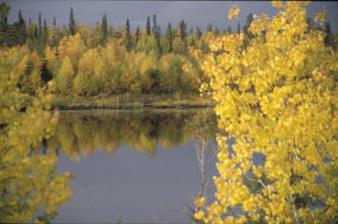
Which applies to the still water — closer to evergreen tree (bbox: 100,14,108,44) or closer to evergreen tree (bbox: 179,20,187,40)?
evergreen tree (bbox: 100,14,108,44)

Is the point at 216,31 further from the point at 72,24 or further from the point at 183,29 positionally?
the point at 72,24

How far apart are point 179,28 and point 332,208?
172917mm

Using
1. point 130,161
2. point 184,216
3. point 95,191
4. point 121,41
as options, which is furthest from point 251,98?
point 121,41

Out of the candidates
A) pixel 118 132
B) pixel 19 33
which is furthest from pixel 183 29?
pixel 118 132

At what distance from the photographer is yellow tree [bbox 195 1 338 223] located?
10.2 m

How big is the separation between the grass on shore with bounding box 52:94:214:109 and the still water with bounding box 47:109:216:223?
2476 cm

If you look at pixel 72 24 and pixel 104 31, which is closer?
pixel 104 31

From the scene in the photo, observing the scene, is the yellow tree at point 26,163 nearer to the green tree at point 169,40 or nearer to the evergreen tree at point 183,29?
the green tree at point 169,40

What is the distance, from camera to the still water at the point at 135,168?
84.0ft

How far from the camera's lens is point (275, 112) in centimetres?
1019

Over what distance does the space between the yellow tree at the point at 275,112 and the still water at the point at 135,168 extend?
704 cm

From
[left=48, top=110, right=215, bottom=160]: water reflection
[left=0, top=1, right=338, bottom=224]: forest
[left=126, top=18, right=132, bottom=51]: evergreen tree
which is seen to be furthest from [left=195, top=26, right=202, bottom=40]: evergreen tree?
[left=0, top=1, right=338, bottom=224]: forest

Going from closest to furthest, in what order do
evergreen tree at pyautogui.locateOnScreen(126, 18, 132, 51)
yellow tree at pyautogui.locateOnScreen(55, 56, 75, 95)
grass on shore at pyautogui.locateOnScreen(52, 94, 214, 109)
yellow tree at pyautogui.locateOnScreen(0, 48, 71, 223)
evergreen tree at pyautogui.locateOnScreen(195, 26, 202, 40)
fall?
yellow tree at pyautogui.locateOnScreen(0, 48, 71, 223), grass on shore at pyautogui.locateOnScreen(52, 94, 214, 109), yellow tree at pyautogui.locateOnScreen(55, 56, 75, 95), evergreen tree at pyautogui.locateOnScreen(126, 18, 132, 51), evergreen tree at pyautogui.locateOnScreen(195, 26, 202, 40)

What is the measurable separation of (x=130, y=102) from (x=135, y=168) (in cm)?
5752
